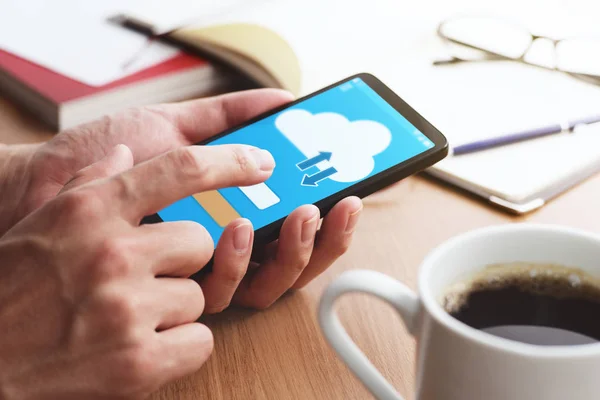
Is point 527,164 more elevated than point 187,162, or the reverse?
point 187,162

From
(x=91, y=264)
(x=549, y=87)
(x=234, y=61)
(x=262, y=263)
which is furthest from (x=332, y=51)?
(x=91, y=264)

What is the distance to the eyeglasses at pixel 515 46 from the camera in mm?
889

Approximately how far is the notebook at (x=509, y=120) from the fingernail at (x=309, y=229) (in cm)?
21

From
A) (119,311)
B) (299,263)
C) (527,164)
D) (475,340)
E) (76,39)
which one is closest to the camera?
(475,340)

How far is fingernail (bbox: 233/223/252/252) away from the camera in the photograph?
54 cm

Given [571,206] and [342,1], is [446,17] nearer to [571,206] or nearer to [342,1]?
[342,1]

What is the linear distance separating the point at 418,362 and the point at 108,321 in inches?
7.4

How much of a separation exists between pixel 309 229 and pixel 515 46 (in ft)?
1.58

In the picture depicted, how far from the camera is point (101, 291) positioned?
0.48 metres

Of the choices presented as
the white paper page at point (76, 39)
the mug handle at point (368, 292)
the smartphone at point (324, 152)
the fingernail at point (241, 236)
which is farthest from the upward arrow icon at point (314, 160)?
the white paper page at point (76, 39)

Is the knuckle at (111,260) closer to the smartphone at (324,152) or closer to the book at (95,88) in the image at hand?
the smartphone at (324,152)

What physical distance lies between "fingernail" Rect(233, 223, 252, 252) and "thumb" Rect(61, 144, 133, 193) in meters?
0.10

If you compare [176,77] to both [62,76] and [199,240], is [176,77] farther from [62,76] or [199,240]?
[199,240]

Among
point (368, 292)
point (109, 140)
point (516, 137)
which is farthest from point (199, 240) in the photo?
point (516, 137)
